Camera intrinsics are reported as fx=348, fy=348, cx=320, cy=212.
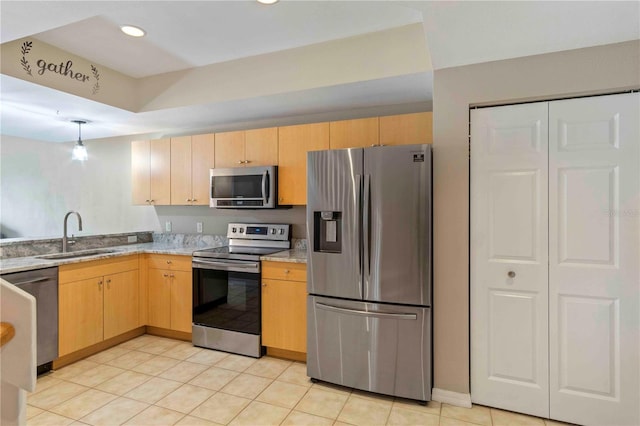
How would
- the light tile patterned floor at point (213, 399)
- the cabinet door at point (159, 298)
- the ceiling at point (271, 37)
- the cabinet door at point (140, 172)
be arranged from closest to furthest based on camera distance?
the ceiling at point (271, 37)
the light tile patterned floor at point (213, 399)
the cabinet door at point (159, 298)
the cabinet door at point (140, 172)

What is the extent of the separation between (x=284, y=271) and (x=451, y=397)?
153 centimetres

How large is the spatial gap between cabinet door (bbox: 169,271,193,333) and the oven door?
0.28ft

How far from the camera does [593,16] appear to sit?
5.64 feet

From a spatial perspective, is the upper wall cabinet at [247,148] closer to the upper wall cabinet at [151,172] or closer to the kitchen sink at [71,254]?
the upper wall cabinet at [151,172]

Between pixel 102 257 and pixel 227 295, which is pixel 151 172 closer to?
pixel 102 257

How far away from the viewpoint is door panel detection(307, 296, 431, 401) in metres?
2.30

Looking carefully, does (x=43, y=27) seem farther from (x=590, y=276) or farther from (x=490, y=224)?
(x=590, y=276)

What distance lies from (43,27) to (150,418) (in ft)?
8.00

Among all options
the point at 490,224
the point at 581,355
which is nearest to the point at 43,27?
the point at 490,224

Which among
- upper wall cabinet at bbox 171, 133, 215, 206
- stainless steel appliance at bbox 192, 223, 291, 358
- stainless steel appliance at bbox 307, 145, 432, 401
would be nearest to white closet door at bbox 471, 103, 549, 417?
stainless steel appliance at bbox 307, 145, 432, 401

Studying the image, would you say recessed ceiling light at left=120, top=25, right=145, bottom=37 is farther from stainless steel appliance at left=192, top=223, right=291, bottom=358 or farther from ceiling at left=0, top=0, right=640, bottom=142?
stainless steel appliance at left=192, top=223, right=291, bottom=358

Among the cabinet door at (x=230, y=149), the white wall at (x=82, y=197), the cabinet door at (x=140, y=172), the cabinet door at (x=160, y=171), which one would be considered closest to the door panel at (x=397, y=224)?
the white wall at (x=82, y=197)

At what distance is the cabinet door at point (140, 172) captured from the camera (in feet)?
A: 13.1

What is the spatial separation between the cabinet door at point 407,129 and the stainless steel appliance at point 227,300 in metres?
1.50
